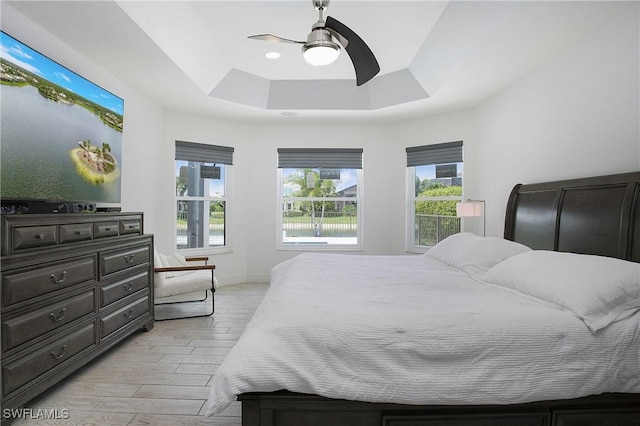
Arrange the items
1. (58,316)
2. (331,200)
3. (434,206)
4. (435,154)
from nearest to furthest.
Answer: (58,316), (435,154), (434,206), (331,200)

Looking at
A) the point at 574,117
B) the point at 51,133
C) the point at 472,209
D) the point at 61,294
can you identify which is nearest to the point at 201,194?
the point at 51,133

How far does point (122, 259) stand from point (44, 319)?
0.91m

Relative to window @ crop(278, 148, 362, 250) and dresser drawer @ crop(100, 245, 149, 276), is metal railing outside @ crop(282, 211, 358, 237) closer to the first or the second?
window @ crop(278, 148, 362, 250)

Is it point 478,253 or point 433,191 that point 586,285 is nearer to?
point 478,253

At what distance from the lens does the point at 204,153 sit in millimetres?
5461

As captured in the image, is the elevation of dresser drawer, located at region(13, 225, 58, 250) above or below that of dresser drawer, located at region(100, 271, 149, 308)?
above

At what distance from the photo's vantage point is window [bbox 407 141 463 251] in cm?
530

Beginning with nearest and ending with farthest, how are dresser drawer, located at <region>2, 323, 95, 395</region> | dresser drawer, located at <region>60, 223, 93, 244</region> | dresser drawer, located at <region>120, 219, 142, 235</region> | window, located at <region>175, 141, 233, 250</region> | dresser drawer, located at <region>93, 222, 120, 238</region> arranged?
dresser drawer, located at <region>2, 323, 95, 395</region>, dresser drawer, located at <region>60, 223, 93, 244</region>, dresser drawer, located at <region>93, 222, 120, 238</region>, dresser drawer, located at <region>120, 219, 142, 235</region>, window, located at <region>175, 141, 233, 250</region>

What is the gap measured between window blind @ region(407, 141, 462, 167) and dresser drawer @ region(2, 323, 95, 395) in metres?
4.48

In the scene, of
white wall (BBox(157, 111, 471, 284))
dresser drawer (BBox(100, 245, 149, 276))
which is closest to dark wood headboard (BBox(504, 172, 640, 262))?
white wall (BBox(157, 111, 471, 284))

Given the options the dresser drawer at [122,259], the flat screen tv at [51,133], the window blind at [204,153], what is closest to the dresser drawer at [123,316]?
the dresser drawer at [122,259]

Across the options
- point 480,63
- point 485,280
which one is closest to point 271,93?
point 480,63

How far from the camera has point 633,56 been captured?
8.22ft

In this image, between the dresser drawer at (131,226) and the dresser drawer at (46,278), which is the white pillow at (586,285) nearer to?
the dresser drawer at (46,278)
